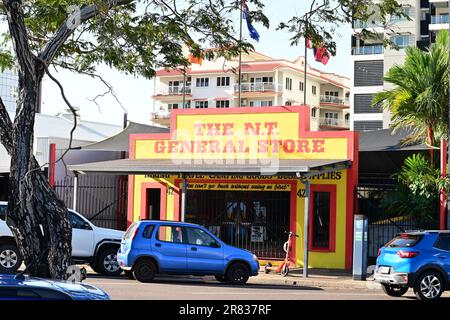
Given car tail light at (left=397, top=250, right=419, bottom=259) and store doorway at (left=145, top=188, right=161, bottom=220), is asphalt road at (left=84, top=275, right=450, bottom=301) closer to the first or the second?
car tail light at (left=397, top=250, right=419, bottom=259)

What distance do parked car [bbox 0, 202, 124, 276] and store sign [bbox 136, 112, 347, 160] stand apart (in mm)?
6544

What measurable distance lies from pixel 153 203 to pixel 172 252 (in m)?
9.04

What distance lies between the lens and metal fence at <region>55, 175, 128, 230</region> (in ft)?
95.3

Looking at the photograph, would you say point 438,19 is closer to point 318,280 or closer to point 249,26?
point 318,280

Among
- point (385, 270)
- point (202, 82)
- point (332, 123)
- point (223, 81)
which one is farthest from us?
point (332, 123)

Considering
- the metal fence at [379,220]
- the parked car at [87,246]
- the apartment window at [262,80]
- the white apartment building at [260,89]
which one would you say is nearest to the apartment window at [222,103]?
the white apartment building at [260,89]

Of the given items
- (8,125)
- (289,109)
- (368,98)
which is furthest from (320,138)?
(368,98)

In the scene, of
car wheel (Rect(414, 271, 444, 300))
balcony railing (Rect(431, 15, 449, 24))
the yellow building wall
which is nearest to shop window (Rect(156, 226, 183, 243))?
car wheel (Rect(414, 271, 444, 300))

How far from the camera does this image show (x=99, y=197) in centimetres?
2969

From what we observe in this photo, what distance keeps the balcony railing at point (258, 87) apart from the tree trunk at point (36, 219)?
2808 inches

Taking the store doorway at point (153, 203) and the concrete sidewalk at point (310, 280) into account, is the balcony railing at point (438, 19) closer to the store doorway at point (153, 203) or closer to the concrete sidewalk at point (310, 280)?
the store doorway at point (153, 203)

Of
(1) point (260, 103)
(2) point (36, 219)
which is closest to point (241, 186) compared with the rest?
(2) point (36, 219)

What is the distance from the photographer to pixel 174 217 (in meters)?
25.9
